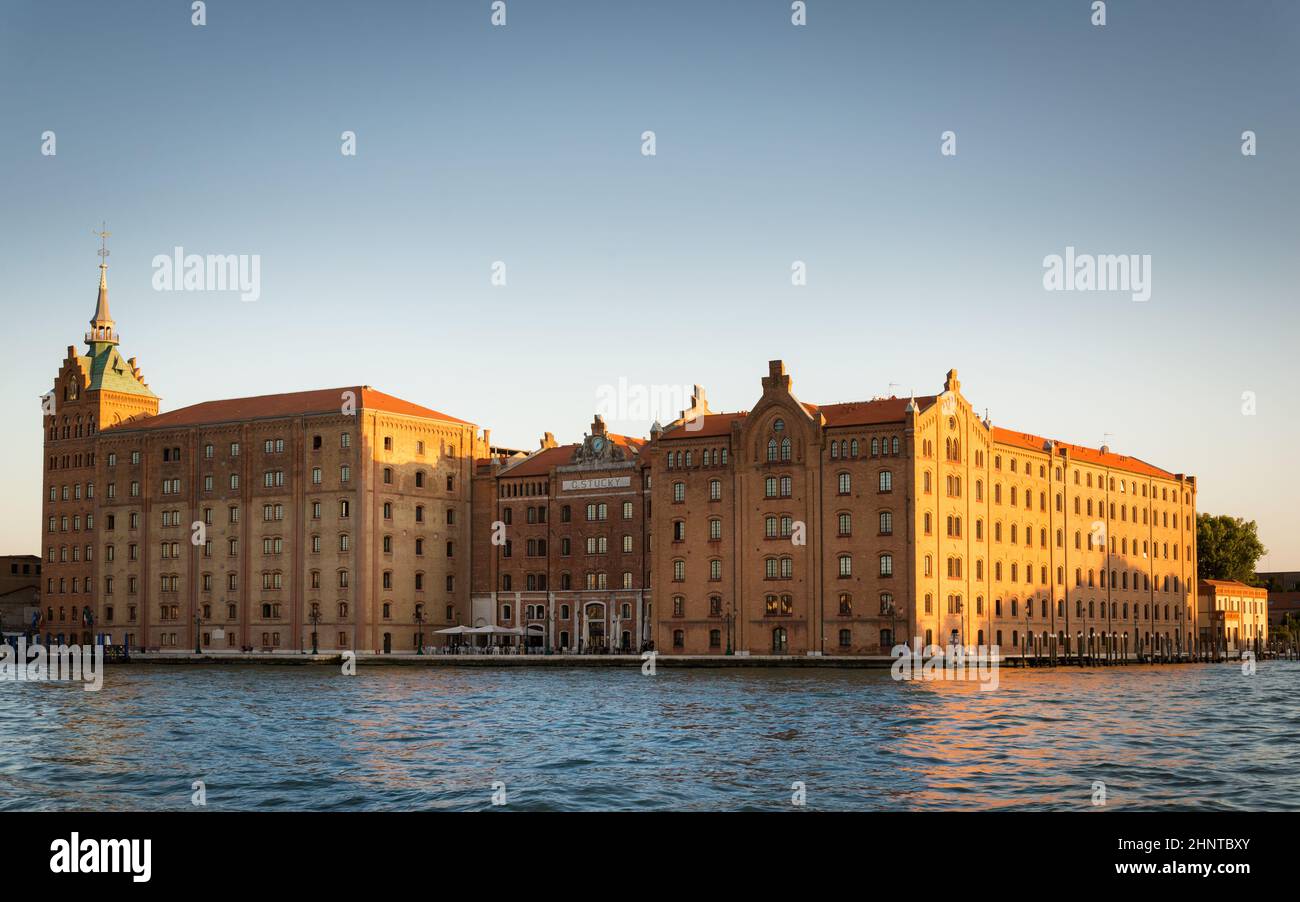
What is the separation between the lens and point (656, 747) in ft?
119

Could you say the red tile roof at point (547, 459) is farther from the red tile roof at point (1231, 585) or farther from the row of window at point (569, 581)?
the red tile roof at point (1231, 585)

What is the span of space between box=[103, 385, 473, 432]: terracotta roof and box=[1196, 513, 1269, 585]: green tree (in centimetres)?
6962

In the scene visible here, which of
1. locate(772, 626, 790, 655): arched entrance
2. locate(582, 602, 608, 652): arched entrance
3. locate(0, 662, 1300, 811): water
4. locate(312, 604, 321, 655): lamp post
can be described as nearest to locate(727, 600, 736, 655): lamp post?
locate(772, 626, 790, 655): arched entrance

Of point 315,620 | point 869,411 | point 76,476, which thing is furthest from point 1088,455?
point 76,476

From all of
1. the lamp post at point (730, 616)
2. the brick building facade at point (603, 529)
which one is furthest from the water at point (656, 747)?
the lamp post at point (730, 616)

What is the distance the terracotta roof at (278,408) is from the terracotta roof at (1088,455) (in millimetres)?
38542

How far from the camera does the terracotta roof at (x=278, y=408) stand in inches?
4060

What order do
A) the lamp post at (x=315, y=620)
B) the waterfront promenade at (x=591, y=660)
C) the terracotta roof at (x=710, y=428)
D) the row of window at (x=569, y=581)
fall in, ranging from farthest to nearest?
the lamp post at (x=315, y=620) < the row of window at (x=569, y=581) < the terracotta roof at (x=710, y=428) < the waterfront promenade at (x=591, y=660)

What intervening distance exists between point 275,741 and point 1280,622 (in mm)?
134710

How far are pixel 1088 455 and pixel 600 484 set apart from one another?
3560 centimetres

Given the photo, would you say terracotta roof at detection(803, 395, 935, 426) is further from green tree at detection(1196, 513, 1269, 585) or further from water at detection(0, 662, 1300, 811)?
green tree at detection(1196, 513, 1269, 585)

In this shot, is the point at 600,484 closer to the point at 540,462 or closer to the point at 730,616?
the point at 540,462

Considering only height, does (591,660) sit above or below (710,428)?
below

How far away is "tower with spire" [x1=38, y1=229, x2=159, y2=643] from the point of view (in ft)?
376
